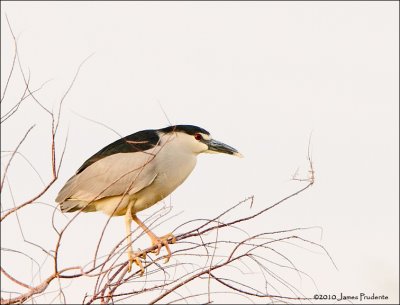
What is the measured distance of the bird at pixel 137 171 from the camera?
4750mm

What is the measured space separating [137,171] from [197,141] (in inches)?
20.8

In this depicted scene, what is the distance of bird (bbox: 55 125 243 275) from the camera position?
15.6 ft

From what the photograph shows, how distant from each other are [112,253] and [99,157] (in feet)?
8.82

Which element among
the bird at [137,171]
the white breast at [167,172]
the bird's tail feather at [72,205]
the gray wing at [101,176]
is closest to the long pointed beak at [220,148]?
the bird at [137,171]

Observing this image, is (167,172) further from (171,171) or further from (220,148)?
(220,148)

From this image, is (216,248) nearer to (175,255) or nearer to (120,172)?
(175,255)

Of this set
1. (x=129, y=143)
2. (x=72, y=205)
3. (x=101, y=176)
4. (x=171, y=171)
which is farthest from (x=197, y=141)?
(x=72, y=205)

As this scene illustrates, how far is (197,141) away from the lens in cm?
514

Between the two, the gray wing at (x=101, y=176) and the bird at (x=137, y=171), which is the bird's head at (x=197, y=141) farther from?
the gray wing at (x=101, y=176)

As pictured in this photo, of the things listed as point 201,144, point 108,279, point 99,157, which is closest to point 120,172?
point 99,157

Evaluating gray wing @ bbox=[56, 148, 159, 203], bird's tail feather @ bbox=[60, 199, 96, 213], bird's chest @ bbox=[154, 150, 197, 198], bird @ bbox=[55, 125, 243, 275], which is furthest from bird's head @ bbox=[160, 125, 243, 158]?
bird's tail feather @ bbox=[60, 199, 96, 213]

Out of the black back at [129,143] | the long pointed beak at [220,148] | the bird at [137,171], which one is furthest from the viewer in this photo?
the long pointed beak at [220,148]

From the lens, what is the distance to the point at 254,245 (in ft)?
8.80

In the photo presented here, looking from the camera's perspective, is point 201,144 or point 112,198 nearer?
point 112,198
